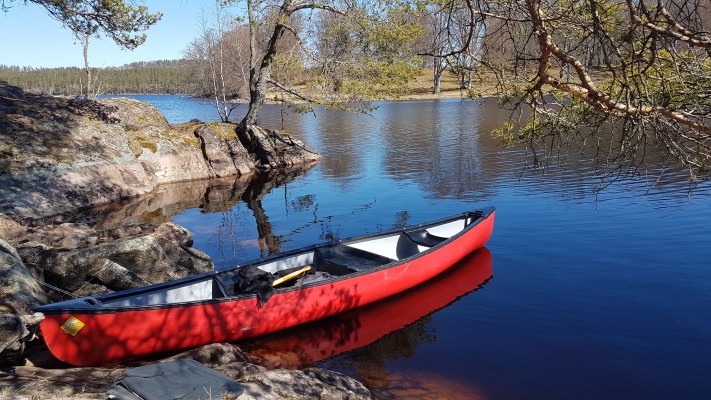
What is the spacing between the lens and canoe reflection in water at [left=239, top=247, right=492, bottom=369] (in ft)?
25.8

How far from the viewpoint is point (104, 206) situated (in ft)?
53.2

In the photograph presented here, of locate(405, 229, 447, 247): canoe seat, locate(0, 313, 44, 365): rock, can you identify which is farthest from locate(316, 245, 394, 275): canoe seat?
locate(0, 313, 44, 365): rock

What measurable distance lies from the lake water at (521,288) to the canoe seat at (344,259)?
0.79m

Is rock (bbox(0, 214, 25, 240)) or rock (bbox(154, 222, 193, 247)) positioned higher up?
rock (bbox(0, 214, 25, 240))

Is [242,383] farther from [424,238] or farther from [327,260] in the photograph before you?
[424,238]

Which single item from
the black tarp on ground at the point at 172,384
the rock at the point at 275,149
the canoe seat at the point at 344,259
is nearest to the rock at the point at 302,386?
the black tarp on ground at the point at 172,384

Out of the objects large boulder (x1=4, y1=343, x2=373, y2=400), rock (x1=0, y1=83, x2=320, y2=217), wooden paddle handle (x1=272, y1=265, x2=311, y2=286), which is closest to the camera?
large boulder (x1=4, y1=343, x2=373, y2=400)

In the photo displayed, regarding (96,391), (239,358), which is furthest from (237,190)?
(96,391)

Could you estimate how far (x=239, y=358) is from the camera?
730 cm

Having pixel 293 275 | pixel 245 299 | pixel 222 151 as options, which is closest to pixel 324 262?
pixel 293 275

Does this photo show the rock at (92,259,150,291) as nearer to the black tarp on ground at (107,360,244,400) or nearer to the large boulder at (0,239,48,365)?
the large boulder at (0,239,48,365)

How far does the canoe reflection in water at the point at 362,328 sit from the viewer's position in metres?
7.87

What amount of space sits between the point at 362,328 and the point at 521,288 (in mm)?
3070

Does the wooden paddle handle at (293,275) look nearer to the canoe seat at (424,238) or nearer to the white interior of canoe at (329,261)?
the white interior of canoe at (329,261)
